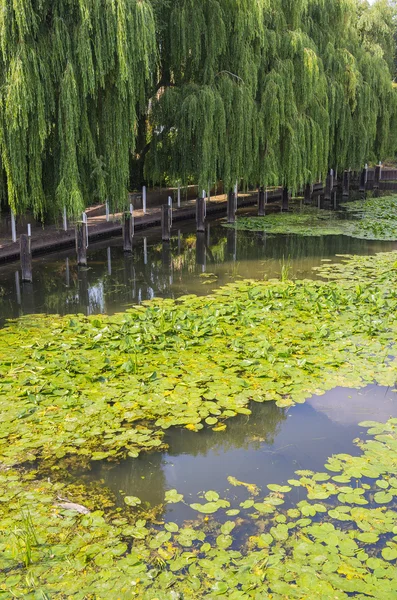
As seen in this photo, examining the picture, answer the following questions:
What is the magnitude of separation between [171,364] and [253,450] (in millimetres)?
1739

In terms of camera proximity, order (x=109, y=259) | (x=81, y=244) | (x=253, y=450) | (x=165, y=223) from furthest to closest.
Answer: (x=165, y=223)
(x=109, y=259)
(x=81, y=244)
(x=253, y=450)

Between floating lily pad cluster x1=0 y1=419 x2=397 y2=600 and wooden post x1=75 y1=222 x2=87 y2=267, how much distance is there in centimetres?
792

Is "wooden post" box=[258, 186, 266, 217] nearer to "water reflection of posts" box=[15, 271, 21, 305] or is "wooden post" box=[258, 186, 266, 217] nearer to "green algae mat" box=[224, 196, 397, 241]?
"green algae mat" box=[224, 196, 397, 241]

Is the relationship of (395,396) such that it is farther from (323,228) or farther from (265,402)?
(323,228)

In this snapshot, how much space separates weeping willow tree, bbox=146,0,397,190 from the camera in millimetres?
14211

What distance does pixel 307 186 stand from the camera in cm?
2408

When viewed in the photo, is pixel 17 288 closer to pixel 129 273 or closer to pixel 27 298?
pixel 27 298

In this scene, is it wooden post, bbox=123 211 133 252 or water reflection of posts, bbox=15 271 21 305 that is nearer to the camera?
water reflection of posts, bbox=15 271 21 305

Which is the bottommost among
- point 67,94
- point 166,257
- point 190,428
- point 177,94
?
point 190,428

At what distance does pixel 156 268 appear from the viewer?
500 inches

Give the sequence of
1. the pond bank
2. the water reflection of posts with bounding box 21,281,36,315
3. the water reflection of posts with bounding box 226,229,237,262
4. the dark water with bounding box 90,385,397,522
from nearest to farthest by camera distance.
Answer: the dark water with bounding box 90,385,397,522 < the water reflection of posts with bounding box 21,281,36,315 < the pond bank < the water reflection of posts with bounding box 226,229,237,262

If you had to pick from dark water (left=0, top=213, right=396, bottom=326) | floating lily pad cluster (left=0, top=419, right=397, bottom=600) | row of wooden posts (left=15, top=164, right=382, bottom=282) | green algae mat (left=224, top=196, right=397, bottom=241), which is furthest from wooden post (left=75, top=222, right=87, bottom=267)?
floating lily pad cluster (left=0, top=419, right=397, bottom=600)

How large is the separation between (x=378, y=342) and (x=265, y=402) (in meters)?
2.22

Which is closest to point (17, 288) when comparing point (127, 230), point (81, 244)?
point (81, 244)
